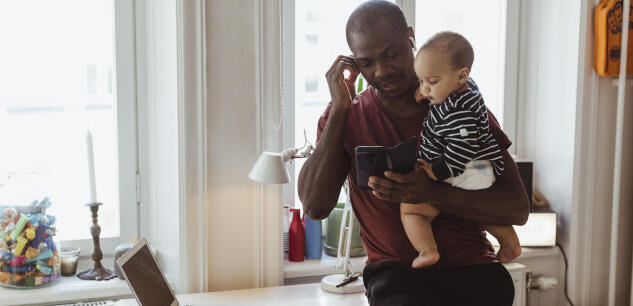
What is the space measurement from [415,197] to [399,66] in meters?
0.29

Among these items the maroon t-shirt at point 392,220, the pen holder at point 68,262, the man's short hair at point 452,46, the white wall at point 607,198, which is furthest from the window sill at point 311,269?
the man's short hair at point 452,46

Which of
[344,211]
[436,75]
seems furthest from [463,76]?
[344,211]

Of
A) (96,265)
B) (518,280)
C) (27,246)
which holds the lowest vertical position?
(518,280)

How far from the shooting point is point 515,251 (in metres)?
1.56

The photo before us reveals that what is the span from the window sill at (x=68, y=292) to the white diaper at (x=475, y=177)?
1.26 metres

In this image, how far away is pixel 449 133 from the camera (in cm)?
140

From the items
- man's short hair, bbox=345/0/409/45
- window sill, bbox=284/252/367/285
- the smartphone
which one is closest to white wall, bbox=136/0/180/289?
window sill, bbox=284/252/367/285

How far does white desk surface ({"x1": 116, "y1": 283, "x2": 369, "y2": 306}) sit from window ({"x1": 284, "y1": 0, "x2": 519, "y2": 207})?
1.55 feet

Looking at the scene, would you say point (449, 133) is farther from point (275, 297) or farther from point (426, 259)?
point (275, 297)

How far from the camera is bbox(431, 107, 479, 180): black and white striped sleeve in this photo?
139 cm

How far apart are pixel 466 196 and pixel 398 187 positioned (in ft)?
0.54

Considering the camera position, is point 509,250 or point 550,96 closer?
point 509,250

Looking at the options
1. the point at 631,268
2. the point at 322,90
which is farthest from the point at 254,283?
the point at 631,268

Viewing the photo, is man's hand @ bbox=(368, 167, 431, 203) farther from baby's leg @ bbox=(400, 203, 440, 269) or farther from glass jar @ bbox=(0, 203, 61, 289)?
glass jar @ bbox=(0, 203, 61, 289)
